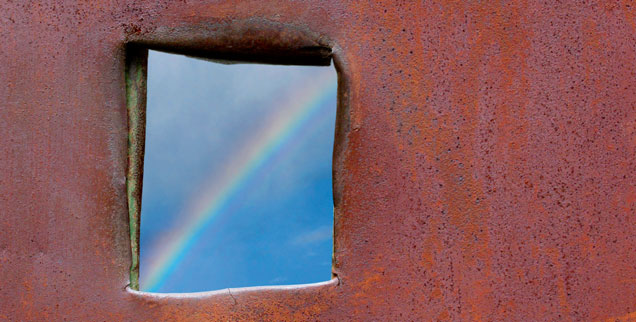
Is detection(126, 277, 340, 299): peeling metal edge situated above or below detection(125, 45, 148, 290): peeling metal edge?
below

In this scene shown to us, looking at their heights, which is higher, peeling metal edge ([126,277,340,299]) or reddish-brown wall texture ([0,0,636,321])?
reddish-brown wall texture ([0,0,636,321])

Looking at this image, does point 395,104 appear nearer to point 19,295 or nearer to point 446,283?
point 446,283

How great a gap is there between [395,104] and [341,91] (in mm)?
179

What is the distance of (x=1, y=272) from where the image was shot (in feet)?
6.17

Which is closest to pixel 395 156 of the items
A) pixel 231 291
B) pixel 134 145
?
pixel 231 291

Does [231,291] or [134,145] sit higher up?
[134,145]

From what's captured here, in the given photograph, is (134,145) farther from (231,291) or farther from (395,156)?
(395,156)

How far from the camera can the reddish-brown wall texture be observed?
1.90 m

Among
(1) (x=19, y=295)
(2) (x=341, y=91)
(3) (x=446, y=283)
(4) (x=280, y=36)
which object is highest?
(4) (x=280, y=36)

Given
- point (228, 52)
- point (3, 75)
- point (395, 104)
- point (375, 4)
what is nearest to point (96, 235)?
point (3, 75)

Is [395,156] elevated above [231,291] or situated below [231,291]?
above

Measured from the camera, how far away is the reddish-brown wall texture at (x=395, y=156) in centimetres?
190

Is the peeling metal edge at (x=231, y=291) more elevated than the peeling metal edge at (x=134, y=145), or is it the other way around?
the peeling metal edge at (x=134, y=145)

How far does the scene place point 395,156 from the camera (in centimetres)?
→ 195
